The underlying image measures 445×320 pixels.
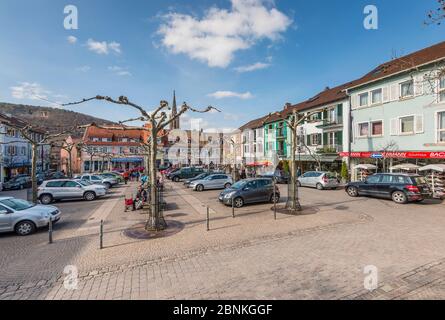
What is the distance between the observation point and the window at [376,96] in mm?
21384

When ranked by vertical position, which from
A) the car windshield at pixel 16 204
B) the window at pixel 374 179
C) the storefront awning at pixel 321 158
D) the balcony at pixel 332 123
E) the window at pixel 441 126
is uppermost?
the balcony at pixel 332 123

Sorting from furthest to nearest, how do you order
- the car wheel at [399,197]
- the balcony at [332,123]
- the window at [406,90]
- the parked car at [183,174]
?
the parked car at [183,174] → the balcony at [332,123] → the window at [406,90] → the car wheel at [399,197]

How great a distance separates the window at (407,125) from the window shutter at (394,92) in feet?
6.26

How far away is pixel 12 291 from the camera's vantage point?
4.95 m

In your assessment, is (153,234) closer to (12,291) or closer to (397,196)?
(12,291)

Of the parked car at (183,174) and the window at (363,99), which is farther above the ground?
the window at (363,99)

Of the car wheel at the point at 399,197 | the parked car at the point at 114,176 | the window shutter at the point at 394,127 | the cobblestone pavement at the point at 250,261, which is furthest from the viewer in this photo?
the parked car at the point at 114,176

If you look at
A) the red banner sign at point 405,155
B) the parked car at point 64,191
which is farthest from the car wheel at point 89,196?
the red banner sign at point 405,155

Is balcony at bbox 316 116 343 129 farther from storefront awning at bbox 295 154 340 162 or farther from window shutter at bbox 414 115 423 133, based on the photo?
window shutter at bbox 414 115 423 133

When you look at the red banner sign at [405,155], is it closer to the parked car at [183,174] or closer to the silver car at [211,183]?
the silver car at [211,183]

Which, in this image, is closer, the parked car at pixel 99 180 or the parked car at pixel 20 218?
the parked car at pixel 20 218

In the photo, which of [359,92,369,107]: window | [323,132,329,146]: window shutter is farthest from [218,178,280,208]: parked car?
[323,132,329,146]: window shutter

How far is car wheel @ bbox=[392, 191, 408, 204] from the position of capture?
1327 centimetres

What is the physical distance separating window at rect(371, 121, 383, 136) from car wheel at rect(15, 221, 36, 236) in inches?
994
